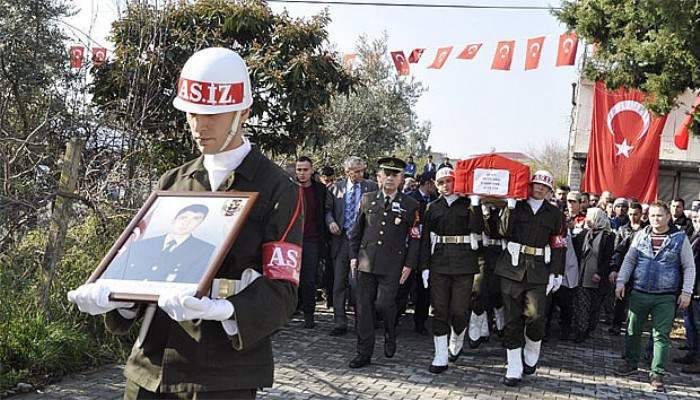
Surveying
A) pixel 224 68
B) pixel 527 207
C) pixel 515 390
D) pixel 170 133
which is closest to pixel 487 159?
pixel 527 207

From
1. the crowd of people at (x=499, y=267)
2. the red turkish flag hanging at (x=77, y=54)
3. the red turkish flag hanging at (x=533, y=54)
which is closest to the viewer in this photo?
the crowd of people at (x=499, y=267)

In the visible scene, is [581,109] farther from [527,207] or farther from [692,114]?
[527,207]

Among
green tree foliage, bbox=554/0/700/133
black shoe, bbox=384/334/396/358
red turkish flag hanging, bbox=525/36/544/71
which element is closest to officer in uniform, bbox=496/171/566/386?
black shoe, bbox=384/334/396/358

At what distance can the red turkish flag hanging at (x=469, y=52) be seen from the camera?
1577 cm

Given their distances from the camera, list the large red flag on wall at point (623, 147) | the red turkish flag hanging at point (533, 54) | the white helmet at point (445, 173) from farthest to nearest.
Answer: the large red flag on wall at point (623, 147), the red turkish flag hanging at point (533, 54), the white helmet at point (445, 173)

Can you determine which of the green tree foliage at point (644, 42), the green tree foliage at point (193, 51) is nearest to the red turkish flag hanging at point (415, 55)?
the green tree foliage at point (644, 42)

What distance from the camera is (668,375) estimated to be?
7.66 m

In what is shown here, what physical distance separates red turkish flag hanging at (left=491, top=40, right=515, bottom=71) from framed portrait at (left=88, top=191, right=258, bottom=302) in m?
14.2

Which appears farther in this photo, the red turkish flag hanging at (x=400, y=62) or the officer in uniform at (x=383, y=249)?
the red turkish flag hanging at (x=400, y=62)

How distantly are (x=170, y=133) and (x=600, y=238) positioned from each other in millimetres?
5829

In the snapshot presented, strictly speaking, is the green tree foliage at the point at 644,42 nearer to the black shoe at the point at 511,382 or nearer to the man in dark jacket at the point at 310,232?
the man in dark jacket at the point at 310,232

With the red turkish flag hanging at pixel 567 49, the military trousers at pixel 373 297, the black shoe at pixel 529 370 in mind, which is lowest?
the black shoe at pixel 529 370

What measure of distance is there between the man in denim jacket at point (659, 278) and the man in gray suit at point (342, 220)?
3.13 metres

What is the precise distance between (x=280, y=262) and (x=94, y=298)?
574mm
